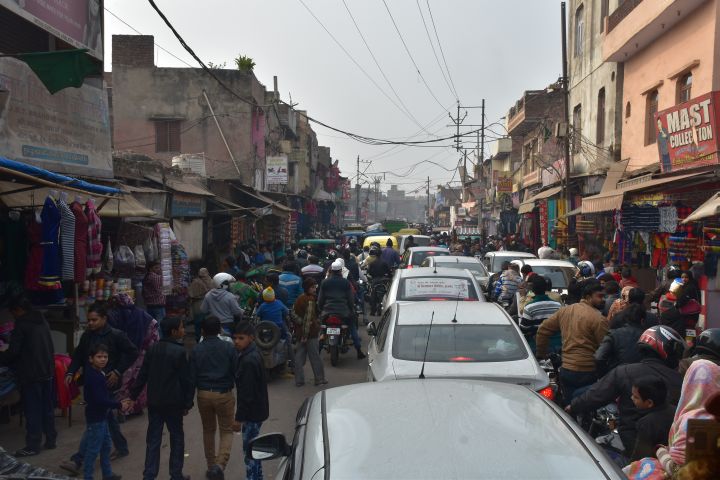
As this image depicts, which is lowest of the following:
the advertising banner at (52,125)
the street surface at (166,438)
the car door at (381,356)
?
the street surface at (166,438)

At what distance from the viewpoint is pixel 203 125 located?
2772 centimetres

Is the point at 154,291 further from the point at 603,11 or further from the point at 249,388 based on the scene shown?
the point at 603,11

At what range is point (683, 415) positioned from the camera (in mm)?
3621

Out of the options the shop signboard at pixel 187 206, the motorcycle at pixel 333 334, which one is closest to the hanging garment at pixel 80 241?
the motorcycle at pixel 333 334

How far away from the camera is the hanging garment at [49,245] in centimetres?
778

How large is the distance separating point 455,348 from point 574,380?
1291mm

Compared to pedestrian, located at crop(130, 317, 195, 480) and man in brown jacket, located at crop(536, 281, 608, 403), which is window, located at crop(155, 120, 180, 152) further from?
man in brown jacket, located at crop(536, 281, 608, 403)

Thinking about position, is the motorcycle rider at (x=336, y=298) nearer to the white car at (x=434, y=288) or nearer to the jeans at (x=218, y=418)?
the white car at (x=434, y=288)

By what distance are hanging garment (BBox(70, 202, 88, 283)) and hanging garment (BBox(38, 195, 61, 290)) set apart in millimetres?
386

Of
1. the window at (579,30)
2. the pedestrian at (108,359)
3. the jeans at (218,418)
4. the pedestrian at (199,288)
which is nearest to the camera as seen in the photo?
the jeans at (218,418)

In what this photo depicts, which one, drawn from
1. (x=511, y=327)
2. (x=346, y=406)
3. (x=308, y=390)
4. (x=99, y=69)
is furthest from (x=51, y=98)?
(x=346, y=406)

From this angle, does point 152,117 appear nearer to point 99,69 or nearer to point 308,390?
point 99,69

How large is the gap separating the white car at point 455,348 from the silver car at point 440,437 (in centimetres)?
237

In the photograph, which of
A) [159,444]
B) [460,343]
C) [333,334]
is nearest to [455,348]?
[460,343]
